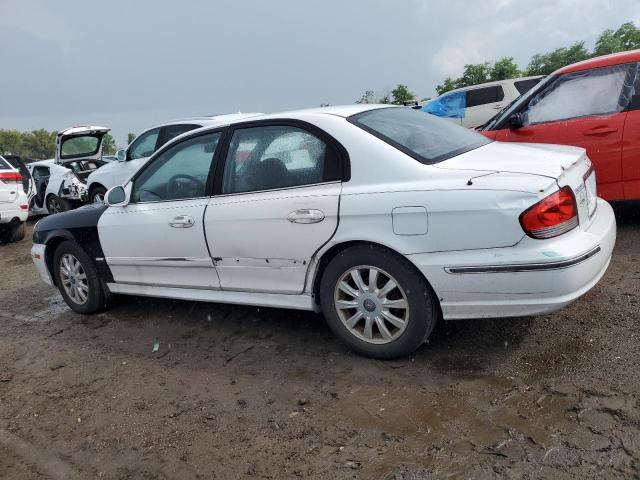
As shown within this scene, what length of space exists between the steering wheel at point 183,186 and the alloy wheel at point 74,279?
134 centimetres

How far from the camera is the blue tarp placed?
13352 millimetres

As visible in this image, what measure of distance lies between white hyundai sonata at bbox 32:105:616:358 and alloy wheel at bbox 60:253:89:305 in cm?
71

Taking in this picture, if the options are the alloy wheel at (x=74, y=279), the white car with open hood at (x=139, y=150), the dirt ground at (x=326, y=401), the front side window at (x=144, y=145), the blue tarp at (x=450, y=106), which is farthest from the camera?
the blue tarp at (x=450, y=106)

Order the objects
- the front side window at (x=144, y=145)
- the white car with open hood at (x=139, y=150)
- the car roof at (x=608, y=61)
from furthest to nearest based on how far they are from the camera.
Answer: the front side window at (x=144, y=145), the white car with open hood at (x=139, y=150), the car roof at (x=608, y=61)

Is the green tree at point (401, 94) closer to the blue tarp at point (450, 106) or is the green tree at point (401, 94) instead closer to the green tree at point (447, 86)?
the green tree at point (447, 86)

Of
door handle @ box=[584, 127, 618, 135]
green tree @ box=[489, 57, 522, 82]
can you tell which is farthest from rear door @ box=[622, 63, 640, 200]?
green tree @ box=[489, 57, 522, 82]

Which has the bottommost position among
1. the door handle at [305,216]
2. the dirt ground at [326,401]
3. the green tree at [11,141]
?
the dirt ground at [326,401]

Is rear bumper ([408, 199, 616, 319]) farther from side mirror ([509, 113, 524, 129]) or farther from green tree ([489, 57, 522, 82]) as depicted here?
green tree ([489, 57, 522, 82])

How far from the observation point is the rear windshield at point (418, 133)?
3218mm

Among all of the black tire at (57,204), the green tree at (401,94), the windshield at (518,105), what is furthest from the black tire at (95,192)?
the green tree at (401,94)

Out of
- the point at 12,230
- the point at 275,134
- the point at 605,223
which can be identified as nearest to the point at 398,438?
the point at 605,223

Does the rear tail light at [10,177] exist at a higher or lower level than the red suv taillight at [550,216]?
higher

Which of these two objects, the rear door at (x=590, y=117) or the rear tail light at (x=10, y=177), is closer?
the rear door at (x=590, y=117)

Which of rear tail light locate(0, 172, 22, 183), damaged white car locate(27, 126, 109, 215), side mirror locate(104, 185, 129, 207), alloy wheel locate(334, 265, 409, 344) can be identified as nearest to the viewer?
alloy wheel locate(334, 265, 409, 344)
